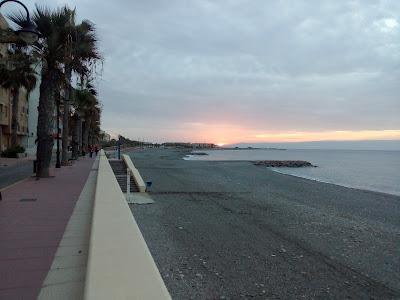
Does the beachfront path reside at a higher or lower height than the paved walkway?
lower

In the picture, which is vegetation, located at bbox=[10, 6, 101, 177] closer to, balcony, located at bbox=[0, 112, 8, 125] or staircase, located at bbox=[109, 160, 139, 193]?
staircase, located at bbox=[109, 160, 139, 193]

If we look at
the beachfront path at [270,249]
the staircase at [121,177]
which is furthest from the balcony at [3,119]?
the beachfront path at [270,249]

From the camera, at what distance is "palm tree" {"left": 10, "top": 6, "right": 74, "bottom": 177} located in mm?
18875

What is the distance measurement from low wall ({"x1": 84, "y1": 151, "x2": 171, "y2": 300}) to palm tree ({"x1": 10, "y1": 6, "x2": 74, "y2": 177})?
538 inches

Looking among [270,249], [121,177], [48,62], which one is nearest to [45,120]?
[48,62]

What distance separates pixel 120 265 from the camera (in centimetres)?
441

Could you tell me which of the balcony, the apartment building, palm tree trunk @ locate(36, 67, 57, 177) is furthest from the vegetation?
the balcony

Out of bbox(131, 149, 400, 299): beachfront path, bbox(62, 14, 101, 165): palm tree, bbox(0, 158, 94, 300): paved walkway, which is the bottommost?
bbox(131, 149, 400, 299): beachfront path

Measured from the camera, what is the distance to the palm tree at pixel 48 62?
18875 millimetres

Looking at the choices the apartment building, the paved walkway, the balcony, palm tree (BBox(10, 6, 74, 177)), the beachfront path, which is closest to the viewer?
the paved walkway

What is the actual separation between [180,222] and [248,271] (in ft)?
16.4

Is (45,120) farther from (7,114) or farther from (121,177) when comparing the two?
(7,114)

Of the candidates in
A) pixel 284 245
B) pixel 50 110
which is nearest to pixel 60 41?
pixel 50 110

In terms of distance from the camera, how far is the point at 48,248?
22.1 feet
